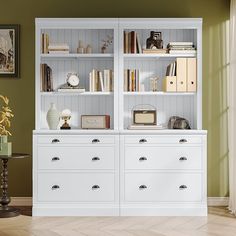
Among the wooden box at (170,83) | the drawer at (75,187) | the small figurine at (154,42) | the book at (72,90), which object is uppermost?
the small figurine at (154,42)

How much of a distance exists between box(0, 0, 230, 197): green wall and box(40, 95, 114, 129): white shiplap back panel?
0.83 ft

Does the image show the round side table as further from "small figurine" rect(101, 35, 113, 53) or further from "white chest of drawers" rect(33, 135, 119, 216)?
"small figurine" rect(101, 35, 113, 53)

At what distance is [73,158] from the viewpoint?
5.59 meters

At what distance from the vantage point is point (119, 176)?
5.59m

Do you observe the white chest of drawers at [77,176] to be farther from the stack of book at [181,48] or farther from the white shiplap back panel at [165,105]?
the stack of book at [181,48]

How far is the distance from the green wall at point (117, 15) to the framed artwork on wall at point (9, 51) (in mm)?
65

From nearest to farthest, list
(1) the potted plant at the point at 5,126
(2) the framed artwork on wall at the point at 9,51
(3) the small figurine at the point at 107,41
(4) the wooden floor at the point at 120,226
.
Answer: (4) the wooden floor at the point at 120,226 → (1) the potted plant at the point at 5,126 → (3) the small figurine at the point at 107,41 → (2) the framed artwork on wall at the point at 9,51

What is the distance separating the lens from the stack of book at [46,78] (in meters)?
5.73

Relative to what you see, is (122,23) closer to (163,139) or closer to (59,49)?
(59,49)

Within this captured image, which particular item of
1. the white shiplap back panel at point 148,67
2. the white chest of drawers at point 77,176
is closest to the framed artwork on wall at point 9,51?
the white chest of drawers at point 77,176

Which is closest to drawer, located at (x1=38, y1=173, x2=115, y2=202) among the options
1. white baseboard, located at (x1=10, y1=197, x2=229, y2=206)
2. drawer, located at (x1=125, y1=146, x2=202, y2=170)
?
drawer, located at (x1=125, y1=146, x2=202, y2=170)

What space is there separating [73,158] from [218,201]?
186 centimetres

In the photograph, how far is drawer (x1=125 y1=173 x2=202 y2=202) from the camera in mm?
5586

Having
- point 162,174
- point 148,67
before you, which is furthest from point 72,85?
point 162,174
